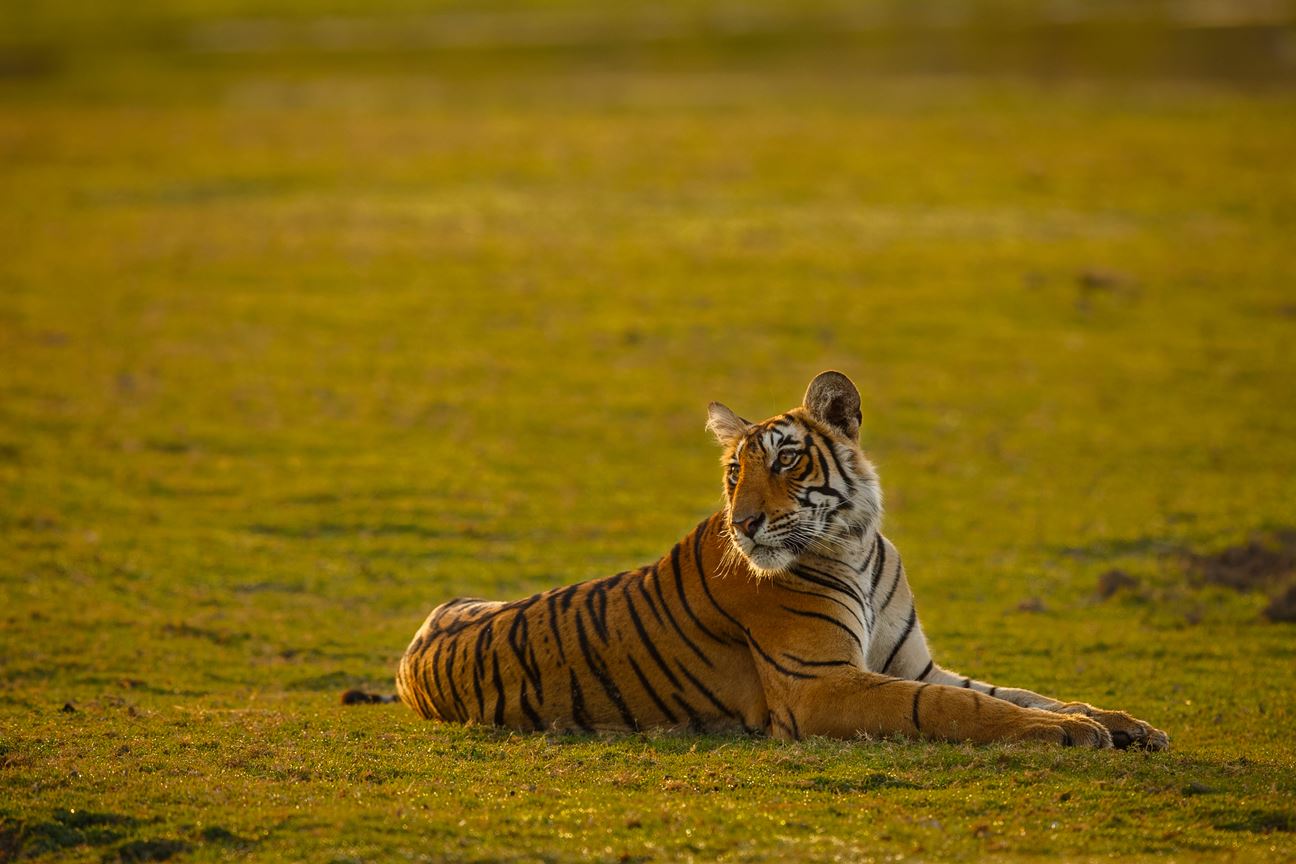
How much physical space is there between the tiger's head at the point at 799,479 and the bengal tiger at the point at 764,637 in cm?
1

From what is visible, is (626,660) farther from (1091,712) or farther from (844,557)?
(1091,712)

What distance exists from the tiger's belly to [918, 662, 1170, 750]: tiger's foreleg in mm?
1231

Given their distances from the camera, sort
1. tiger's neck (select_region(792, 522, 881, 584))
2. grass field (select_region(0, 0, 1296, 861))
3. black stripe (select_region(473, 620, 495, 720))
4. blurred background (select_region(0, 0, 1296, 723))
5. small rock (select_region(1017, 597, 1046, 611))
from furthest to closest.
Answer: blurred background (select_region(0, 0, 1296, 723)) → small rock (select_region(1017, 597, 1046, 611)) → black stripe (select_region(473, 620, 495, 720)) → tiger's neck (select_region(792, 522, 881, 584)) → grass field (select_region(0, 0, 1296, 861))

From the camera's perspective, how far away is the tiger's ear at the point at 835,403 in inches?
340

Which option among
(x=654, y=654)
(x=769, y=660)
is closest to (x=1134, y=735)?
(x=769, y=660)

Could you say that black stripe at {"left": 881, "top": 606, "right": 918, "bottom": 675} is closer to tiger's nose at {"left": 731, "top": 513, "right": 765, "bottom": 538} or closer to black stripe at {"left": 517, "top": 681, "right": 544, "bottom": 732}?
tiger's nose at {"left": 731, "top": 513, "right": 765, "bottom": 538}

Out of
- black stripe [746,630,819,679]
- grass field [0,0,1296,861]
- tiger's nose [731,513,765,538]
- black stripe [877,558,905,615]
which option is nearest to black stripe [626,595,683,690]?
grass field [0,0,1296,861]

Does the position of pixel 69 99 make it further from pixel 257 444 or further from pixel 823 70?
pixel 257 444

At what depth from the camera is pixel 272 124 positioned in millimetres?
44906

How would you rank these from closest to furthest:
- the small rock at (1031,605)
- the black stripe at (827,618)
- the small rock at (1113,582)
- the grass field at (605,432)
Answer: the grass field at (605,432) < the black stripe at (827,618) < the small rock at (1031,605) < the small rock at (1113,582)

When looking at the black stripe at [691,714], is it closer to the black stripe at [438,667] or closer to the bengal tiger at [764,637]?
the bengal tiger at [764,637]

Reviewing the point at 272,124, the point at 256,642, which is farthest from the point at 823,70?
the point at 256,642

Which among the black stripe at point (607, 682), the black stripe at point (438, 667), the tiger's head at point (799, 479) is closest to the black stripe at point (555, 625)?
the black stripe at point (607, 682)

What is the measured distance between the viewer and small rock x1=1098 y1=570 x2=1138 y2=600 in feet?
44.4
